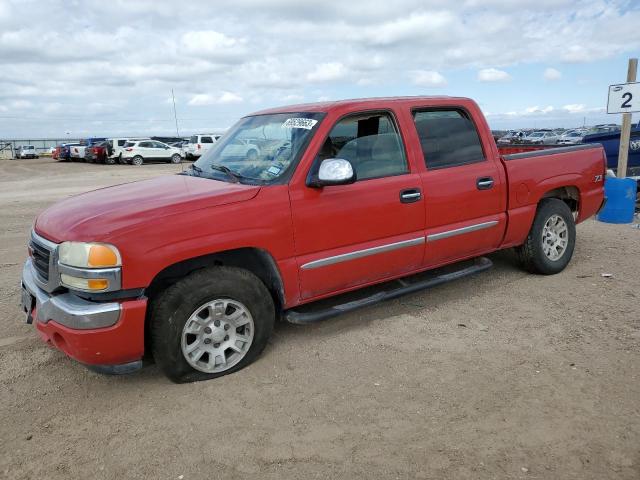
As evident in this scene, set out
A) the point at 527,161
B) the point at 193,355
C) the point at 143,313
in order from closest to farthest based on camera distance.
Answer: the point at 143,313, the point at 193,355, the point at 527,161

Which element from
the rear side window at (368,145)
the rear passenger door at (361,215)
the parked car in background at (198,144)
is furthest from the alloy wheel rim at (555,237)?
the parked car in background at (198,144)

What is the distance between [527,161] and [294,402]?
3.38 m

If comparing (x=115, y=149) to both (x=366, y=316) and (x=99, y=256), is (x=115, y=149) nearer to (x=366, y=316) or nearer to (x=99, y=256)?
(x=366, y=316)

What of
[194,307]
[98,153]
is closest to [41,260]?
[194,307]

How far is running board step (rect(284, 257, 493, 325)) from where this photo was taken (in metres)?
3.94

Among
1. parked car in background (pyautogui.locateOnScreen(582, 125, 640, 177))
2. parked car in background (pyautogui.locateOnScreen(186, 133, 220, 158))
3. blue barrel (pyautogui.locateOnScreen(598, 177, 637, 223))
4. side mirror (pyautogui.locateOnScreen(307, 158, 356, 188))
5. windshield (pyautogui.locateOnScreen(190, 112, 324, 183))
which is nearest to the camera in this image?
side mirror (pyautogui.locateOnScreen(307, 158, 356, 188))

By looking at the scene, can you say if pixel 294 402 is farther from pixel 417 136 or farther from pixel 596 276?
pixel 596 276

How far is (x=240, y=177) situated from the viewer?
12.9 feet

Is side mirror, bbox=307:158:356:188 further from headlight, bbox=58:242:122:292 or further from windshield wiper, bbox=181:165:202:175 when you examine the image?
headlight, bbox=58:242:122:292

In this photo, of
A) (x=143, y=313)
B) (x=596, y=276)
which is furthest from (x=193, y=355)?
(x=596, y=276)

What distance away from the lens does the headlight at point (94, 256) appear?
3.07m

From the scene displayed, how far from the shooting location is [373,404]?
10.5 feet

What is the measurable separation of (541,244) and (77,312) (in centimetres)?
439

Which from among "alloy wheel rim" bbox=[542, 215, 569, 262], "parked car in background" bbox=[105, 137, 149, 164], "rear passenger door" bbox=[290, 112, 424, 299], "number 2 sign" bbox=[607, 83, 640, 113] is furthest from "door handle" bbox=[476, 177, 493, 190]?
"parked car in background" bbox=[105, 137, 149, 164]
